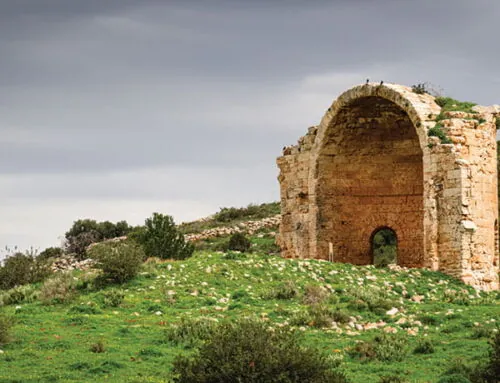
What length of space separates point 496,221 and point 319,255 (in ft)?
17.0

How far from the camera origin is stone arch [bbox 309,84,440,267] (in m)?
24.1

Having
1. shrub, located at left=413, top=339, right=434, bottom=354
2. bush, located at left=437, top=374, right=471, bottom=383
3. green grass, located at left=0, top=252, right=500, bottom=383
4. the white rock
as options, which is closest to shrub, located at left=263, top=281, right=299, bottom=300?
green grass, located at left=0, top=252, right=500, bottom=383

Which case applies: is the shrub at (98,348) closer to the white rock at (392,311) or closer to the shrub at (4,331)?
the shrub at (4,331)

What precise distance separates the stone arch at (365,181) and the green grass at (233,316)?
175 inches

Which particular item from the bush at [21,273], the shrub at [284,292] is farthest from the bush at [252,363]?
the bush at [21,273]

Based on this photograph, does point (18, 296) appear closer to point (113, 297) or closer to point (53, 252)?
point (113, 297)

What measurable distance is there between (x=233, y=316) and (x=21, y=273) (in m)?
7.41

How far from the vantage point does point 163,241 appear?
1000 inches

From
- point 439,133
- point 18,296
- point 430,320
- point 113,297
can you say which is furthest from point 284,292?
Answer: point 439,133

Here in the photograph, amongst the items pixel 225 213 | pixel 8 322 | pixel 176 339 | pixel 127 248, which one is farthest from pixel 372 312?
pixel 225 213

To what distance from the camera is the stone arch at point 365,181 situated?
2414cm

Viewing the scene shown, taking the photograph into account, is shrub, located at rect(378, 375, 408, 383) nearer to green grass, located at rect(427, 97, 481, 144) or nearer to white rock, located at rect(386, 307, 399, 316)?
white rock, located at rect(386, 307, 399, 316)

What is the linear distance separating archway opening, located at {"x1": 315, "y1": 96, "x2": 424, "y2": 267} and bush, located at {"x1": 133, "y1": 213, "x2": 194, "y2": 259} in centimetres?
426

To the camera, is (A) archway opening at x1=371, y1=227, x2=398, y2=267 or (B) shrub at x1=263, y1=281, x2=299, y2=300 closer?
(B) shrub at x1=263, y1=281, x2=299, y2=300
